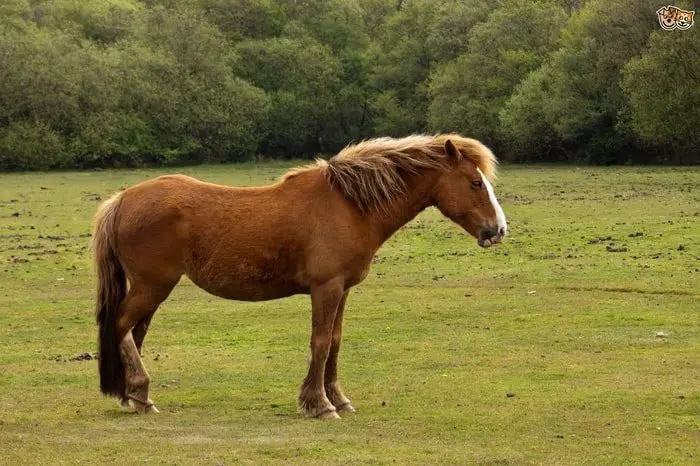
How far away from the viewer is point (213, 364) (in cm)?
1272

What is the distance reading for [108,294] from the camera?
10367 mm

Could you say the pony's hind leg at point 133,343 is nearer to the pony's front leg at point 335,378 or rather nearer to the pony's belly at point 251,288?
the pony's belly at point 251,288

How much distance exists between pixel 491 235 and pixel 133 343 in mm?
3372

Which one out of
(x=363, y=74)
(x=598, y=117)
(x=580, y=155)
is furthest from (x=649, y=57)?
(x=363, y=74)

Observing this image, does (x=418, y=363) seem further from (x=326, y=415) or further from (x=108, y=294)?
(x=108, y=294)

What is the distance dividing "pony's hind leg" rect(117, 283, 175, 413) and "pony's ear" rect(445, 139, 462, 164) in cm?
280

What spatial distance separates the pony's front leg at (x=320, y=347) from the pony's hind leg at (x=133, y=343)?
4.45 feet

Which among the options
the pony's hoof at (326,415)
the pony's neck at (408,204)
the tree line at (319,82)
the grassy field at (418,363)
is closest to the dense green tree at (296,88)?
the tree line at (319,82)

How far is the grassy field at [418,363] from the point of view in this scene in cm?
859

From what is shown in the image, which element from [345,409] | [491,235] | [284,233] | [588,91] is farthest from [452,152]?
[588,91]

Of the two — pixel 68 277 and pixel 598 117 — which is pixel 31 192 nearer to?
pixel 68 277

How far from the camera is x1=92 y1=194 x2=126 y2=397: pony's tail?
10.2m

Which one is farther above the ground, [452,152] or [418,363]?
[452,152]

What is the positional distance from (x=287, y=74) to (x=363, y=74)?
590 cm
